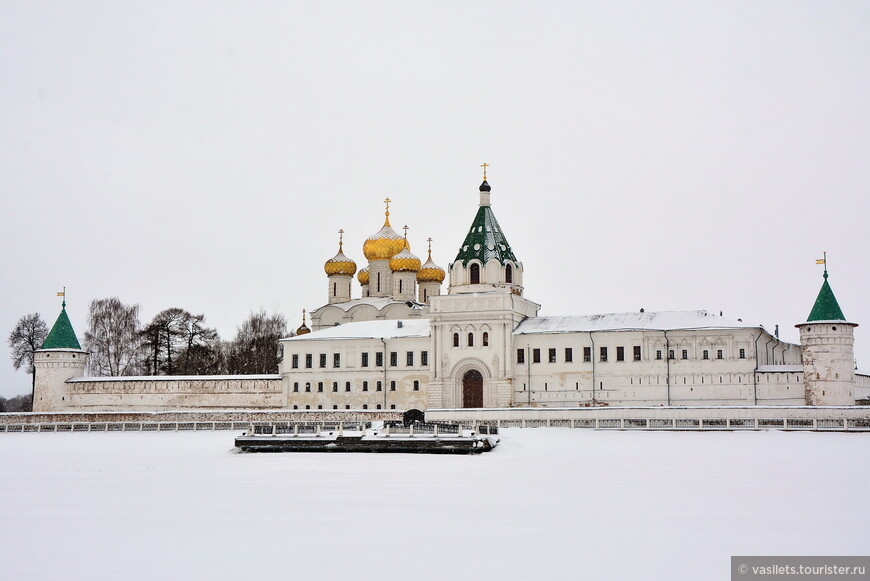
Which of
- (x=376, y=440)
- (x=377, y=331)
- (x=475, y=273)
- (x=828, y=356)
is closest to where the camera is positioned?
(x=376, y=440)

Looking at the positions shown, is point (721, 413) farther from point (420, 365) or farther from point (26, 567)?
point (26, 567)

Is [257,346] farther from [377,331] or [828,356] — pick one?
[828,356]

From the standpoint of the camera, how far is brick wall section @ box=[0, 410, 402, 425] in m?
44.0

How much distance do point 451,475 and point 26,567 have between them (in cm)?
1140

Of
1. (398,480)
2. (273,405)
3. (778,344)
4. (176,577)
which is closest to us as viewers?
(176,577)

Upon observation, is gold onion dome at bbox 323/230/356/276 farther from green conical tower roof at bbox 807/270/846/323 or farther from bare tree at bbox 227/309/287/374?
green conical tower roof at bbox 807/270/846/323

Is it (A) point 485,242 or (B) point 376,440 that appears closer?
(B) point 376,440

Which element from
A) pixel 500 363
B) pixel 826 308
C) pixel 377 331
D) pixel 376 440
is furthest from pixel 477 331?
pixel 376 440

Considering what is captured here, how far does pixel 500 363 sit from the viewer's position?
46031 millimetres

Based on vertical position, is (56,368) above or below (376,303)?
below

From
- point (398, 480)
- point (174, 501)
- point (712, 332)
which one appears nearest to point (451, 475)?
point (398, 480)

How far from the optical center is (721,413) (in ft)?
121

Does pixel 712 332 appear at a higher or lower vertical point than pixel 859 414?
higher

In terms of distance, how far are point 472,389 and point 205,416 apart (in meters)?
12.3
